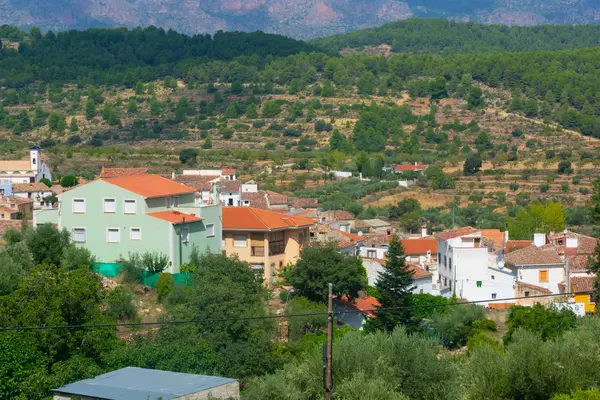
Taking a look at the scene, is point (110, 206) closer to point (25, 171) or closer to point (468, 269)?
point (468, 269)

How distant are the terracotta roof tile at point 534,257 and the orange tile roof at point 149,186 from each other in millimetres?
11304

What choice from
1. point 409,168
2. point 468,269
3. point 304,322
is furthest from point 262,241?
point 409,168

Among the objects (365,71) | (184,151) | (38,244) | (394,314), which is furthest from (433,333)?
(365,71)

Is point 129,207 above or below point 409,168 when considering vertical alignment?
below

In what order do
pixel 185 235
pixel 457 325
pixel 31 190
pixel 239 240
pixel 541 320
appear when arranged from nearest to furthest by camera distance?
pixel 541 320, pixel 457 325, pixel 185 235, pixel 239 240, pixel 31 190

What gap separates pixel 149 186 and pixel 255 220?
350 centimetres

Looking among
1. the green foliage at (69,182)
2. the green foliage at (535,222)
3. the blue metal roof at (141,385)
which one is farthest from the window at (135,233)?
the green foliage at (69,182)

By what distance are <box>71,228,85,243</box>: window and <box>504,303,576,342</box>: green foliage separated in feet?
39.8

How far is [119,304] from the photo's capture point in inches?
1018

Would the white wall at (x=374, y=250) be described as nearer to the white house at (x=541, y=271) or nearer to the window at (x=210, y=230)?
the white house at (x=541, y=271)

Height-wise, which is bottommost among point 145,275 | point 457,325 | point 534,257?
point 457,325

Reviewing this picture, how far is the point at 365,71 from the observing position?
121m

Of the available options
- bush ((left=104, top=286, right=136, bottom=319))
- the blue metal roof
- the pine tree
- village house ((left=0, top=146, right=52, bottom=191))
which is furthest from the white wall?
village house ((left=0, top=146, right=52, bottom=191))

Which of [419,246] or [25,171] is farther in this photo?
[25,171]
